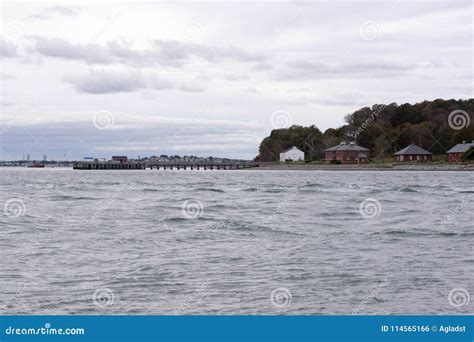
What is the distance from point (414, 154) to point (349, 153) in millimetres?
13219

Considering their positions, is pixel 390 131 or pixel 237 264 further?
pixel 390 131

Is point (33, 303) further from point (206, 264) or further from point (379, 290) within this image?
point (379, 290)

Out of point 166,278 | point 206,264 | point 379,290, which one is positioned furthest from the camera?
point 206,264

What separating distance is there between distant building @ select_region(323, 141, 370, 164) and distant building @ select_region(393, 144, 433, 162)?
9224 millimetres

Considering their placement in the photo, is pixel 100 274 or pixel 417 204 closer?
pixel 100 274

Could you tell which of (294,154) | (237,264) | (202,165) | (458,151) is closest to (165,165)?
(202,165)

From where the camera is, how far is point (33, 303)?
10703mm

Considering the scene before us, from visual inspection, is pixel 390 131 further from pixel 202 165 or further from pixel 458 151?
pixel 202 165

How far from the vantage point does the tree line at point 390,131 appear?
133 m

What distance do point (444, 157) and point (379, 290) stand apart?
120 metres

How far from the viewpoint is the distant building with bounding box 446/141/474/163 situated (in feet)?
367

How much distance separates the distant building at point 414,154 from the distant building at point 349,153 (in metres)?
9.22

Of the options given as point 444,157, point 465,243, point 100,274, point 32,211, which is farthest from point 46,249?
point 444,157

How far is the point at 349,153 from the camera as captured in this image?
433 ft
